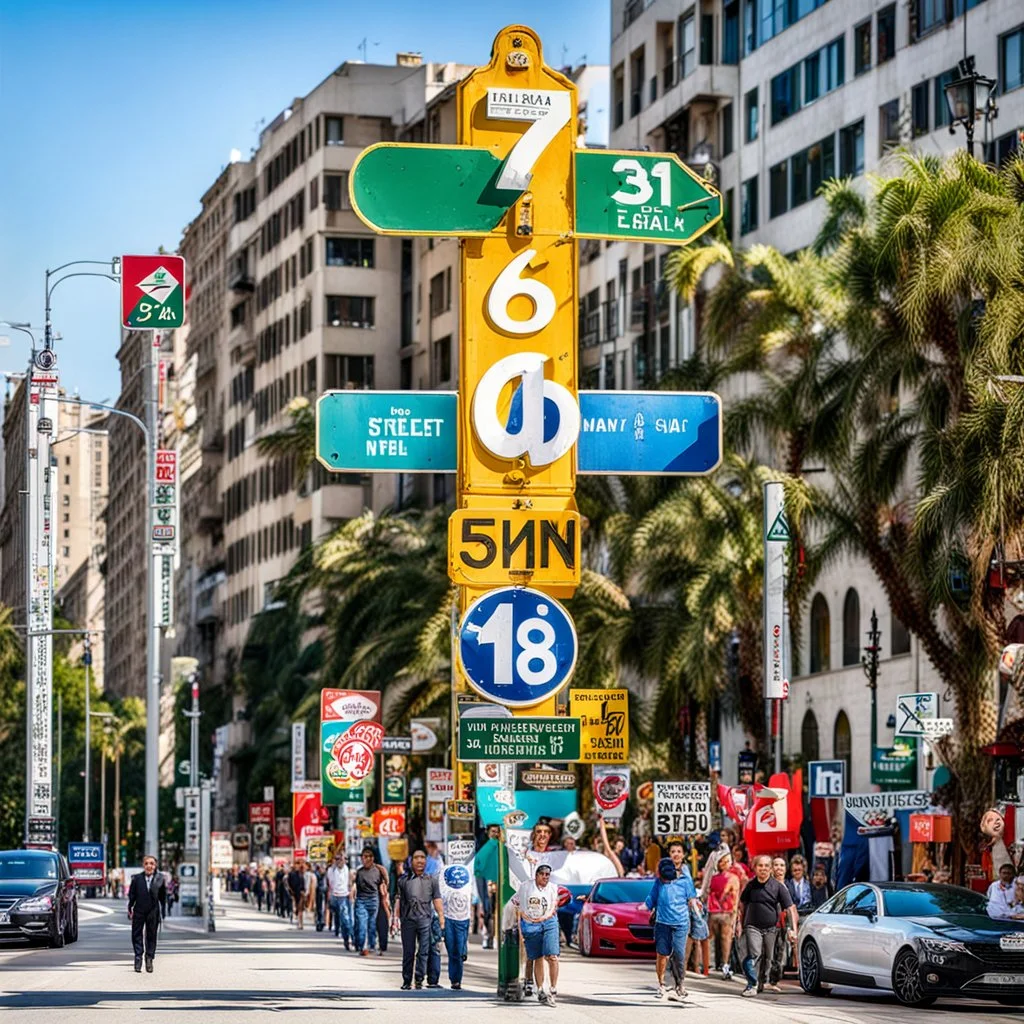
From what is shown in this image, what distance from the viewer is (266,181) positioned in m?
114

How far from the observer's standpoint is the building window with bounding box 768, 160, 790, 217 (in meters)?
65.5

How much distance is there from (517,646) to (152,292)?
129ft

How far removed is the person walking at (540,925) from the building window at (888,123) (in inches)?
1498

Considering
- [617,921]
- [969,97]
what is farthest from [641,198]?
[969,97]

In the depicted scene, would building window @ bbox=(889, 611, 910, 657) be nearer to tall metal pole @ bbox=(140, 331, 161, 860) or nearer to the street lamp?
tall metal pole @ bbox=(140, 331, 161, 860)

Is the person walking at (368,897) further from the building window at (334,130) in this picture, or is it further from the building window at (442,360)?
the building window at (334,130)

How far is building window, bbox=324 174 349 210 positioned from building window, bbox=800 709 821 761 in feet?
151

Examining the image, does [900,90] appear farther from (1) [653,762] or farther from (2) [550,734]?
(2) [550,734]

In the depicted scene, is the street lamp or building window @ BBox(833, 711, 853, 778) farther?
building window @ BBox(833, 711, 853, 778)

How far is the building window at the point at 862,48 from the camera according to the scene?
Answer: 201 feet

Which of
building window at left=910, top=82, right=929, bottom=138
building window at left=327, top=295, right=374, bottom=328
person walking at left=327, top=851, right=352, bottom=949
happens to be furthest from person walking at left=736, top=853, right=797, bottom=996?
building window at left=327, top=295, right=374, bottom=328

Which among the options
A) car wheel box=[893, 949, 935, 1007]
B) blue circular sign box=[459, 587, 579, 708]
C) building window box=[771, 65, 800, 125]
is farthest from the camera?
building window box=[771, 65, 800, 125]

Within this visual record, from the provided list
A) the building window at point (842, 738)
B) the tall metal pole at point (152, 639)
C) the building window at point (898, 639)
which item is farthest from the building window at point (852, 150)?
the tall metal pole at point (152, 639)

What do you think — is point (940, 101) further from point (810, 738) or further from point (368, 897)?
point (368, 897)
